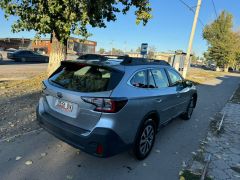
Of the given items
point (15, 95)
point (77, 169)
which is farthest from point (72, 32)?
point (77, 169)

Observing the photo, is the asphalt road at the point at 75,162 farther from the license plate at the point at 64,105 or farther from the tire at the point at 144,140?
the license plate at the point at 64,105

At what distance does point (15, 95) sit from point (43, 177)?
15.8 feet

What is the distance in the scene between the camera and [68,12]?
7.77 m

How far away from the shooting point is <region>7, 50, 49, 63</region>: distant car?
25484 millimetres

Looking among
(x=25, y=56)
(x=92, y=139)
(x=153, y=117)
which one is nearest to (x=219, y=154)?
(x=153, y=117)

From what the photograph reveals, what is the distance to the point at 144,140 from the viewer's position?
394 cm

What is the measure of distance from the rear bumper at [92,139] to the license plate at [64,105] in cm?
21

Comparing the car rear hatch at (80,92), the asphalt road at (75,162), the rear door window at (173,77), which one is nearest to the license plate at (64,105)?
the car rear hatch at (80,92)

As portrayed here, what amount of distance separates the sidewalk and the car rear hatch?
1799 millimetres

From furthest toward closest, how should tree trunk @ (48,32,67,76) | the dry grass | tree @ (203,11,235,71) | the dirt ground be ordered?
tree @ (203,11,235,71) < the dry grass < tree trunk @ (48,32,67,76) < the dirt ground

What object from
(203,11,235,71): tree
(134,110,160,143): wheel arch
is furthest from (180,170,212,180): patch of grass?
(203,11,235,71): tree

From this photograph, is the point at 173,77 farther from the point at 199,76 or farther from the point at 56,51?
the point at 199,76

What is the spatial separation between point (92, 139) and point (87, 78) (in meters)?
0.94

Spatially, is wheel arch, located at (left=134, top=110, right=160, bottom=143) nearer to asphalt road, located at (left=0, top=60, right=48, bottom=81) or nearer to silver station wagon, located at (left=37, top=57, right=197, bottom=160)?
silver station wagon, located at (left=37, top=57, right=197, bottom=160)
